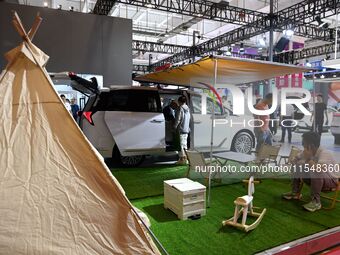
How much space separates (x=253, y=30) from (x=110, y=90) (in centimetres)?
892

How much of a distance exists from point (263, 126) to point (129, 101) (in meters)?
2.55

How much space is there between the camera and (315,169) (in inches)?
144

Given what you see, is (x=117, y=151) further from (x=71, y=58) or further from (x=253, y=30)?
(x=253, y=30)

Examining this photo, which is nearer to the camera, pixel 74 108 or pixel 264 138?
pixel 264 138

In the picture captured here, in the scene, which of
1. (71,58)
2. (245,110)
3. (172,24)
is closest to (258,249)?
(245,110)

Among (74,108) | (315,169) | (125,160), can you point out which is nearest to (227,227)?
(315,169)

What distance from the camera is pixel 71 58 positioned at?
309 inches

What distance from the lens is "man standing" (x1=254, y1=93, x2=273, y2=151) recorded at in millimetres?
4863

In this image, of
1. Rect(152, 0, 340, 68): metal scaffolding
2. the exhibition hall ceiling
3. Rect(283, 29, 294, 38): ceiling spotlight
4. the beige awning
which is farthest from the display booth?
the exhibition hall ceiling

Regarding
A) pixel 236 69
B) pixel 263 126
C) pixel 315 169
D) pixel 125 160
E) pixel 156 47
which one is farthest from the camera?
pixel 156 47

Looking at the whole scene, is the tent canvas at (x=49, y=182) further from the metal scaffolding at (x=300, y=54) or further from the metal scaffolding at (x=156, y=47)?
the metal scaffolding at (x=300, y=54)

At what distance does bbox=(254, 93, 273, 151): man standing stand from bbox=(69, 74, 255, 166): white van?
39 centimetres

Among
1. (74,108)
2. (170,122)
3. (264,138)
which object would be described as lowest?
(264,138)

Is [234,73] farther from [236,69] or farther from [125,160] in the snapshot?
[125,160]
